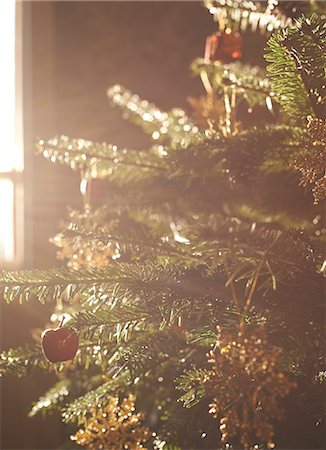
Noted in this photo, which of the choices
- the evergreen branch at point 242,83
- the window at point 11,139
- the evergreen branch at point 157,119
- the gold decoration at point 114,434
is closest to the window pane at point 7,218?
the window at point 11,139

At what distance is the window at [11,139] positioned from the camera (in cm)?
130

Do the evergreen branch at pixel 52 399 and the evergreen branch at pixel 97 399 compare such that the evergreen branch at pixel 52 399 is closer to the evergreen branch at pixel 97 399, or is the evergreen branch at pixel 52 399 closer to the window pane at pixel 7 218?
the evergreen branch at pixel 97 399

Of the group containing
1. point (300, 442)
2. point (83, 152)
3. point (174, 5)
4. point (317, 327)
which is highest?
point (174, 5)

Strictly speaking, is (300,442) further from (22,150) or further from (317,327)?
(22,150)

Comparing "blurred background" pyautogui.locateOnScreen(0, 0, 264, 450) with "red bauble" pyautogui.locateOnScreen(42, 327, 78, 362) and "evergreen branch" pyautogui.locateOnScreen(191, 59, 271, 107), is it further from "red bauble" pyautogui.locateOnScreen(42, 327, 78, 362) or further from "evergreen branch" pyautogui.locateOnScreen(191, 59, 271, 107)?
"red bauble" pyautogui.locateOnScreen(42, 327, 78, 362)

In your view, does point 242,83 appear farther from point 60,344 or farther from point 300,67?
point 60,344

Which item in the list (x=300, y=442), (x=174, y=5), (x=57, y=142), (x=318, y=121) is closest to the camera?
(x=318, y=121)

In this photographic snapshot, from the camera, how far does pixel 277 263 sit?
42 cm

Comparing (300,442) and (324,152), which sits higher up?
(324,152)

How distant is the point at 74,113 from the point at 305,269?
938mm

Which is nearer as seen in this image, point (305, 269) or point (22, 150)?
point (305, 269)

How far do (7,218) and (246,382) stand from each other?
112 centimetres

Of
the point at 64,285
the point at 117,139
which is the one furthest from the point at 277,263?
the point at 117,139

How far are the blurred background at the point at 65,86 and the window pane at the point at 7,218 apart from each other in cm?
8
